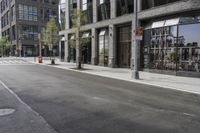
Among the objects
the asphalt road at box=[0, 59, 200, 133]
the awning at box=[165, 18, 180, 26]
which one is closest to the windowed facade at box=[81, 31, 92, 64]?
the awning at box=[165, 18, 180, 26]

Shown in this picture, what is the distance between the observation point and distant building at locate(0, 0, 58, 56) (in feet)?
269

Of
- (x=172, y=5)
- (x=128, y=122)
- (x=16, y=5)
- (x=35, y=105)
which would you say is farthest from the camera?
(x=16, y=5)

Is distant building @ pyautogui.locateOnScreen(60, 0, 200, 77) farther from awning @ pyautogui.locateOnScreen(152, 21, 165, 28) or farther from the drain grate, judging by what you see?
the drain grate

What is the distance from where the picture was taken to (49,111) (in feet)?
25.1

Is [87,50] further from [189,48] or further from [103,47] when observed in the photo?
[189,48]

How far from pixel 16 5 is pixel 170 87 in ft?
256

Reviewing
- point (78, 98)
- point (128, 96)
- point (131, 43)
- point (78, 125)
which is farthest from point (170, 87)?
point (131, 43)

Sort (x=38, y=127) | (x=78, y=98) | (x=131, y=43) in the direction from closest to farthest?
(x=38, y=127)
(x=78, y=98)
(x=131, y=43)

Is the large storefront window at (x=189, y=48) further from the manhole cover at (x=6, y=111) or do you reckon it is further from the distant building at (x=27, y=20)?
the distant building at (x=27, y=20)

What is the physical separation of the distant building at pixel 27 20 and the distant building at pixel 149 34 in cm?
5354

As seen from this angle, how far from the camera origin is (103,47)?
2964 cm

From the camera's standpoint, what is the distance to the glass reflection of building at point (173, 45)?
17859 mm

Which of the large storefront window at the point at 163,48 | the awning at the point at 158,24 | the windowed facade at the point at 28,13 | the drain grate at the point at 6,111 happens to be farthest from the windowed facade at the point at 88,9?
the windowed facade at the point at 28,13

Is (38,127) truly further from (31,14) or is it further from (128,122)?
(31,14)
